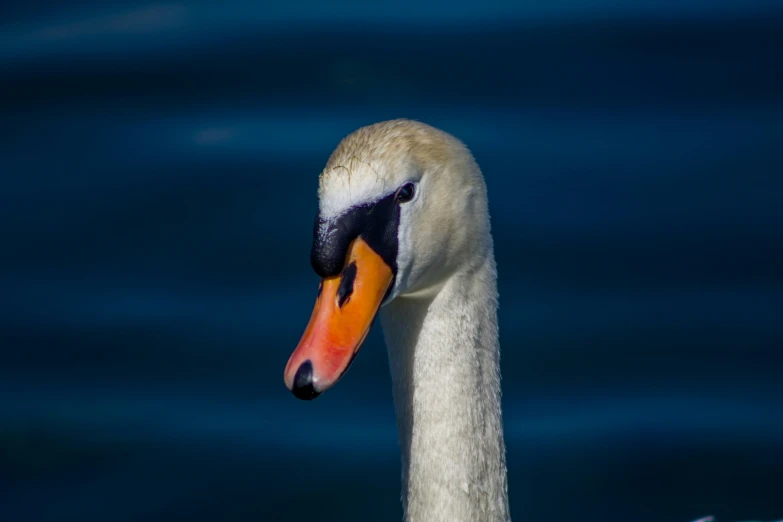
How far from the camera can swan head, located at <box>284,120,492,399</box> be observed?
3203mm

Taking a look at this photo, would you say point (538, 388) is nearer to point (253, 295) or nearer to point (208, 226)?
point (253, 295)

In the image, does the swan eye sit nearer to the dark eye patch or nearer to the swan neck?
the dark eye patch

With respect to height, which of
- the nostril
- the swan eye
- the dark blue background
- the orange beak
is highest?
the dark blue background

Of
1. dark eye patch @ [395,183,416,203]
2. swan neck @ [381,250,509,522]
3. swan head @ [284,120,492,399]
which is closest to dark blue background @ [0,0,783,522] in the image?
swan neck @ [381,250,509,522]

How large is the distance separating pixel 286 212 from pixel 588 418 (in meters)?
1.71

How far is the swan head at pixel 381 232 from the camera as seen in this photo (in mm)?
3203

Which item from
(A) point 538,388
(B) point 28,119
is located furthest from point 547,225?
(B) point 28,119

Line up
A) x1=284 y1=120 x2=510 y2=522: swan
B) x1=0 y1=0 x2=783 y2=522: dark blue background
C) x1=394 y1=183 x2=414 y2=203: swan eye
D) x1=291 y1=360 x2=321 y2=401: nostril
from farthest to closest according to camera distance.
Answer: x1=0 y1=0 x2=783 y2=522: dark blue background → x1=394 y1=183 x2=414 y2=203: swan eye → x1=284 y1=120 x2=510 y2=522: swan → x1=291 y1=360 x2=321 y2=401: nostril

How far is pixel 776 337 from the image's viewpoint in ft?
17.4

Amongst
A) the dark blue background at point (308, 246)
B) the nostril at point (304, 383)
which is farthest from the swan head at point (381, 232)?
the dark blue background at point (308, 246)

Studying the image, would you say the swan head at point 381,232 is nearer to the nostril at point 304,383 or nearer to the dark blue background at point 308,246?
the nostril at point 304,383

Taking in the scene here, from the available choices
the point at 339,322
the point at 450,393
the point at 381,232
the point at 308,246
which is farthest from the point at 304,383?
the point at 308,246

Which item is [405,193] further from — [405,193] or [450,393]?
[450,393]

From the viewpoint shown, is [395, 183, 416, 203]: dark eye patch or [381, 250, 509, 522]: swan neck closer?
[395, 183, 416, 203]: dark eye patch
